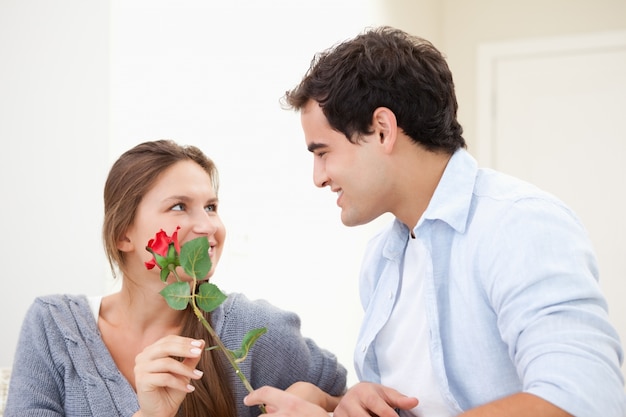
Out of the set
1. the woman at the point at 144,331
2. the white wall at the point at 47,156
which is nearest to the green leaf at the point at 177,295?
the woman at the point at 144,331

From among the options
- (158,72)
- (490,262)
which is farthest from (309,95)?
(158,72)

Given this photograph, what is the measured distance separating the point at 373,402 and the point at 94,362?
618 mm

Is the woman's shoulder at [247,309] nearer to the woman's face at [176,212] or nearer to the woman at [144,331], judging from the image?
the woman at [144,331]

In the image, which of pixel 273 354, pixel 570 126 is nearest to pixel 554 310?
pixel 273 354

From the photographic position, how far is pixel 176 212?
1.69 m

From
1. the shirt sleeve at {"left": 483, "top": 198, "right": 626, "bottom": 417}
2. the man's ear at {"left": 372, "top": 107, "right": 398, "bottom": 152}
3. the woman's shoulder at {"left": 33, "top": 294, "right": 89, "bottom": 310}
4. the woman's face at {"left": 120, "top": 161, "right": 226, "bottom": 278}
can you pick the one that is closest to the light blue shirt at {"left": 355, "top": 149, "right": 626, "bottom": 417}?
the shirt sleeve at {"left": 483, "top": 198, "right": 626, "bottom": 417}

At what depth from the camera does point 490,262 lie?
1.30 m

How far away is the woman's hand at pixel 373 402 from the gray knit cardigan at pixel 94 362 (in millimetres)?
331

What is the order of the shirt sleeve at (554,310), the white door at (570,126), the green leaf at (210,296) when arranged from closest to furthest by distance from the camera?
the shirt sleeve at (554,310), the green leaf at (210,296), the white door at (570,126)

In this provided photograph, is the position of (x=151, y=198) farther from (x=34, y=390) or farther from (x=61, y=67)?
(x=61, y=67)

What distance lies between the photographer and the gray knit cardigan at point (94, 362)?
1629 millimetres

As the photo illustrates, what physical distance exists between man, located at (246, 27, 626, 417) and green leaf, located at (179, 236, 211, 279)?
26 cm

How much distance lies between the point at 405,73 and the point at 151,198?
590mm

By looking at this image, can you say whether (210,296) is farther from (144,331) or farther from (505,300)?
(144,331)
